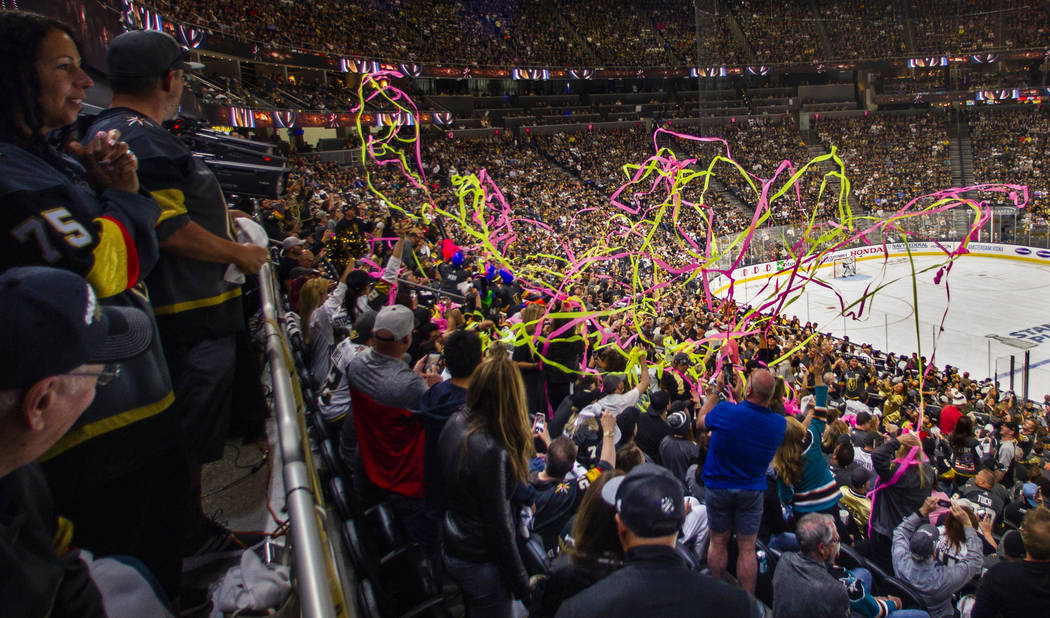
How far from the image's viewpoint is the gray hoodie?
12.3ft

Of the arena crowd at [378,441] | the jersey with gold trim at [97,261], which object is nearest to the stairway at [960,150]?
the arena crowd at [378,441]

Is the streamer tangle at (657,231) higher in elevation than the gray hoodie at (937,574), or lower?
higher

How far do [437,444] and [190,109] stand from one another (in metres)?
14.8

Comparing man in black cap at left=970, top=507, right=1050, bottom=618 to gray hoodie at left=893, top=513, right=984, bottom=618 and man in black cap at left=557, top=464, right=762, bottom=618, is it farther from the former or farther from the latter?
man in black cap at left=557, top=464, right=762, bottom=618

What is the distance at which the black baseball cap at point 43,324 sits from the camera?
931 mm

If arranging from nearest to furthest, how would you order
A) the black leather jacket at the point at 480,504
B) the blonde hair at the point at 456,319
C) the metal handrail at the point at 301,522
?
the metal handrail at the point at 301,522, the black leather jacket at the point at 480,504, the blonde hair at the point at 456,319

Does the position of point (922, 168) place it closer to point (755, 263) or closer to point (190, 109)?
point (755, 263)

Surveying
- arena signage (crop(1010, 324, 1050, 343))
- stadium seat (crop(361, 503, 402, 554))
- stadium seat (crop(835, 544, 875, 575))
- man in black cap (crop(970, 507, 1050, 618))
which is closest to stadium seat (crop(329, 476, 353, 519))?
stadium seat (crop(361, 503, 402, 554))

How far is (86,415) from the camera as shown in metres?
1.57

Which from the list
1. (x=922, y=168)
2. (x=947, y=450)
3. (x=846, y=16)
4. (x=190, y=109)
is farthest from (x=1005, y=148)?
(x=190, y=109)

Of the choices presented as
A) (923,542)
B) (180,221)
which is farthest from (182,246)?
(923,542)

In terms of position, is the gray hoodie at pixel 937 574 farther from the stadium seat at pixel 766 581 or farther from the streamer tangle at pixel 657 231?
the streamer tangle at pixel 657 231

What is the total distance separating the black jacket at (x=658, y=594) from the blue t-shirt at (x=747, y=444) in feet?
6.26

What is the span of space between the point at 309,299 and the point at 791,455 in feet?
11.8
